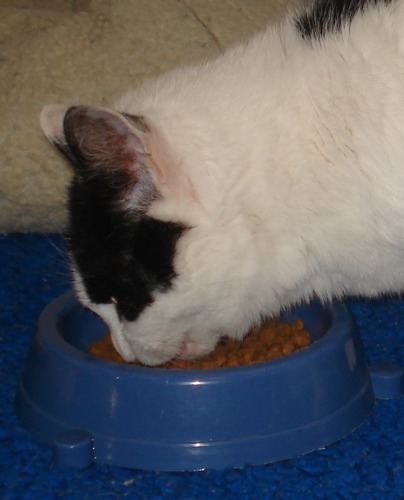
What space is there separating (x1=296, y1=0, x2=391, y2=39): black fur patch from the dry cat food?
0.61 metres

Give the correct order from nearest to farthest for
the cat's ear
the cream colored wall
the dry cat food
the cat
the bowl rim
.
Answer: the cat's ear < the cat < the bowl rim < the dry cat food < the cream colored wall

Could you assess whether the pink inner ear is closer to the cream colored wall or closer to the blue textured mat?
the blue textured mat

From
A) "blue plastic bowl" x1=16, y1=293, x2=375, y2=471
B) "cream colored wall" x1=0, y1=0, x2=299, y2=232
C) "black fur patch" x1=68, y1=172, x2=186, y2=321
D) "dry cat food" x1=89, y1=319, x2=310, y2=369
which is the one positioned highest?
"black fur patch" x1=68, y1=172, x2=186, y2=321

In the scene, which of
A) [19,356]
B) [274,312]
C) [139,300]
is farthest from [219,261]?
[19,356]

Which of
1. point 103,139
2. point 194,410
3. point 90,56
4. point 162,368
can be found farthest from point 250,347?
point 90,56

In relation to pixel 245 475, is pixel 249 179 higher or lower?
higher

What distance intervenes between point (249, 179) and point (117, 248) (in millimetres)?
241

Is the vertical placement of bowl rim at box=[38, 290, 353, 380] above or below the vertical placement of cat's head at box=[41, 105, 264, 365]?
below

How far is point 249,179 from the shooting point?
138 centimetres

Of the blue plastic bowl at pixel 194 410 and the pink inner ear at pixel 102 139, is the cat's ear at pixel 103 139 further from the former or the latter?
the blue plastic bowl at pixel 194 410

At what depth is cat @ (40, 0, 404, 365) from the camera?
135 cm

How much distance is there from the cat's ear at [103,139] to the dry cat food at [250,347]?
1.50ft

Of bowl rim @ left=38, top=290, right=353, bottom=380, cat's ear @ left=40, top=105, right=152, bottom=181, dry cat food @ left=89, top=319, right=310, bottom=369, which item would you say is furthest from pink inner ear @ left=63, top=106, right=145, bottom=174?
dry cat food @ left=89, top=319, right=310, bottom=369

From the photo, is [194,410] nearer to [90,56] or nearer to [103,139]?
[103,139]
